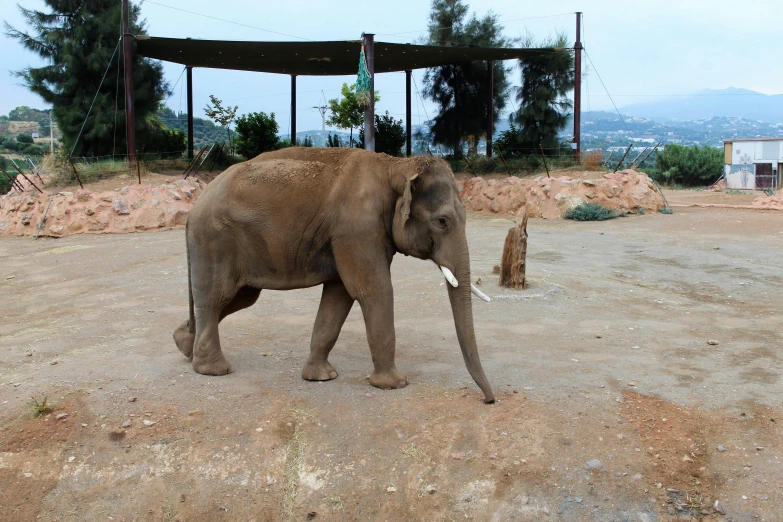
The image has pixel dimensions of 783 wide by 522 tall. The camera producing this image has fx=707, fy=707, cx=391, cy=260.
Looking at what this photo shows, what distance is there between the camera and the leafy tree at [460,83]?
3019 cm

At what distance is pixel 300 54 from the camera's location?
22.9m

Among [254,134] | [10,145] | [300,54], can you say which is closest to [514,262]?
[300,54]

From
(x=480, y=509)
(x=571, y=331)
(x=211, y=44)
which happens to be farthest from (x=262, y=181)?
(x=211, y=44)

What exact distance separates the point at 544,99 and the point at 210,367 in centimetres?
2427

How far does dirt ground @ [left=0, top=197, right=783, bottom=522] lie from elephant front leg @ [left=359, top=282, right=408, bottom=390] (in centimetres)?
12

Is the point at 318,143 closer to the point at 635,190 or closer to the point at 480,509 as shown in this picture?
the point at 635,190

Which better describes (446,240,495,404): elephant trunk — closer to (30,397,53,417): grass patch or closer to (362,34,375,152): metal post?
(30,397,53,417): grass patch

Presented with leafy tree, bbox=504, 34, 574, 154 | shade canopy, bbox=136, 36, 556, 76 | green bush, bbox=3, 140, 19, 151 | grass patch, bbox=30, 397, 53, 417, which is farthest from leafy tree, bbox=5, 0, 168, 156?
green bush, bbox=3, 140, 19, 151

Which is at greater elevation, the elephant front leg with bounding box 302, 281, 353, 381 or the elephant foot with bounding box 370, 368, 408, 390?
the elephant front leg with bounding box 302, 281, 353, 381

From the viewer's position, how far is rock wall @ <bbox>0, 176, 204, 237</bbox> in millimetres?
19156

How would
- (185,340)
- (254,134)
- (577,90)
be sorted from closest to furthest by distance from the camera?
1. (185,340)
2. (577,90)
3. (254,134)

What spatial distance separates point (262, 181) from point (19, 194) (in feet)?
58.2

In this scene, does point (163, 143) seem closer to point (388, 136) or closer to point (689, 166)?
point (388, 136)

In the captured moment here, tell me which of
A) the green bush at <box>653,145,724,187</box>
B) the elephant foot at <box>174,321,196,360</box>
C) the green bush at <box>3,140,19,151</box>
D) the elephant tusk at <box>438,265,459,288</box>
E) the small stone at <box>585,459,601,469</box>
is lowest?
the small stone at <box>585,459,601,469</box>
